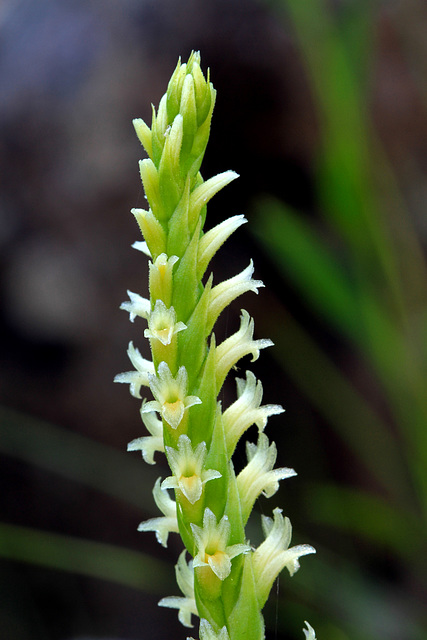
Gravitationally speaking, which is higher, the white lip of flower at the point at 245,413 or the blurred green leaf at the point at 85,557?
the white lip of flower at the point at 245,413

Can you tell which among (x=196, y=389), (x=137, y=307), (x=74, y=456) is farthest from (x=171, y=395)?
(x=74, y=456)

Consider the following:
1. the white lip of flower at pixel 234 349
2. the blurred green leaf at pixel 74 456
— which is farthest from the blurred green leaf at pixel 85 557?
the white lip of flower at pixel 234 349

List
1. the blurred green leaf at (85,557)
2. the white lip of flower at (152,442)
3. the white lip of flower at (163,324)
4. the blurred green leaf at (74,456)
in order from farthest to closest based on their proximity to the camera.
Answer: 1. the blurred green leaf at (74,456)
2. the blurred green leaf at (85,557)
3. the white lip of flower at (152,442)
4. the white lip of flower at (163,324)

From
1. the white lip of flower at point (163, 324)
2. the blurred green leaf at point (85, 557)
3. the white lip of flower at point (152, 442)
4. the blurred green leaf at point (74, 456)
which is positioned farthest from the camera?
the blurred green leaf at point (74, 456)

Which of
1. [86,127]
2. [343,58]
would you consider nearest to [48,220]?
[86,127]

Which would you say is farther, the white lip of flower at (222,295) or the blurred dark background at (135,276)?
the blurred dark background at (135,276)

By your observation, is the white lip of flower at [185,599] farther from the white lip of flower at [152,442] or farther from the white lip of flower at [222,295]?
the white lip of flower at [222,295]

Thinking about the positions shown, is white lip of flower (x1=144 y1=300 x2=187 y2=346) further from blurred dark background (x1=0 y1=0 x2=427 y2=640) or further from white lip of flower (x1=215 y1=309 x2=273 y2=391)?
blurred dark background (x1=0 y1=0 x2=427 y2=640)
